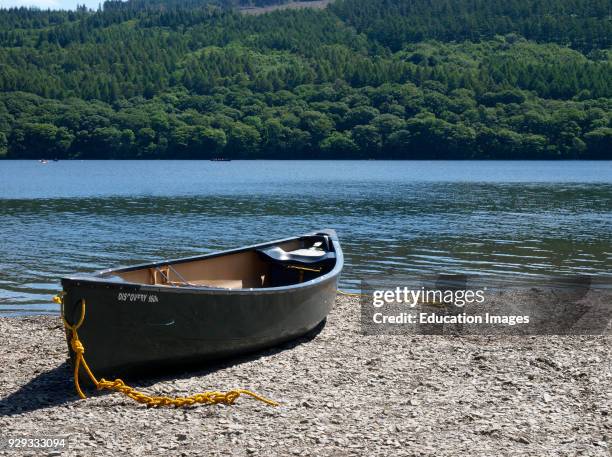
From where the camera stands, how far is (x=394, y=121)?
580 feet

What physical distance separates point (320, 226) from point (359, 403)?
34.2 meters

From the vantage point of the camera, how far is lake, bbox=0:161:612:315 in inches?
1171

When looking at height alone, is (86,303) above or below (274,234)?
above

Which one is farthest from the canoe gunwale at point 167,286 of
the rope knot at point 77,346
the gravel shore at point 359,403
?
the gravel shore at point 359,403

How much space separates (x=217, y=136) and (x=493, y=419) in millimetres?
169639

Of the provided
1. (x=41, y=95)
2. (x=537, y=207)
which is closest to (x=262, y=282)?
(x=537, y=207)

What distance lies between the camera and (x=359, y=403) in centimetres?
1201

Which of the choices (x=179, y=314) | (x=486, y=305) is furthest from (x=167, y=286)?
(x=486, y=305)

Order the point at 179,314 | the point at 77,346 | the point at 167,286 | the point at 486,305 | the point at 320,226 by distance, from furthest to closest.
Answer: the point at 320,226
the point at 486,305
the point at 179,314
the point at 167,286
the point at 77,346

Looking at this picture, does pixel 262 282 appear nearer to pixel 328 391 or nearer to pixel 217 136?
pixel 328 391

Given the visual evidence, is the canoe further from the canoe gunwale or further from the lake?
the lake

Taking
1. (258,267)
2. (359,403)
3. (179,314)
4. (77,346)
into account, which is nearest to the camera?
(359,403)

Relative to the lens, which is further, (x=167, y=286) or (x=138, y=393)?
(x=167, y=286)

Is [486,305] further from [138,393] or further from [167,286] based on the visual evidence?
[138,393]
